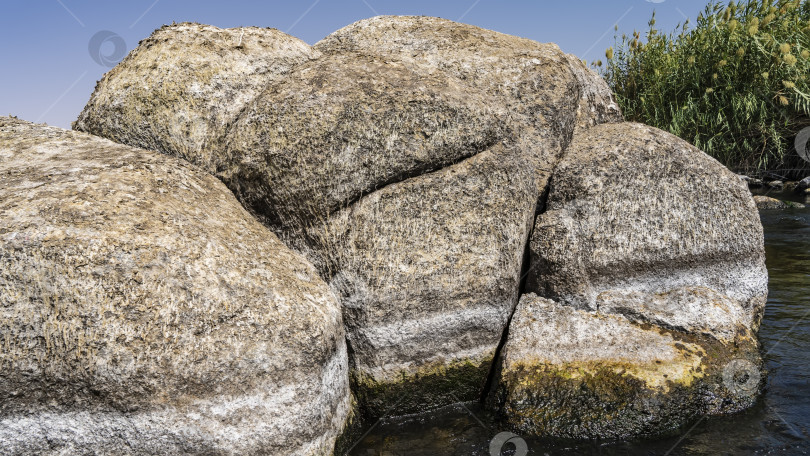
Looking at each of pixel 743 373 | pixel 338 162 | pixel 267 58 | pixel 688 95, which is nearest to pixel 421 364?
pixel 338 162

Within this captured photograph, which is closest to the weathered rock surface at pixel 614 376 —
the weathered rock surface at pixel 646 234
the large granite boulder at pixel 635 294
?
the large granite boulder at pixel 635 294

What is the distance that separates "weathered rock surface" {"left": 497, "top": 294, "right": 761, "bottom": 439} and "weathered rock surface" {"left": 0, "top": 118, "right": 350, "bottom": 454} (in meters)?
1.61

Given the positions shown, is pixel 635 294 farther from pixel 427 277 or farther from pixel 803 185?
pixel 803 185

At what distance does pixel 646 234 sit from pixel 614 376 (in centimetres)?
143

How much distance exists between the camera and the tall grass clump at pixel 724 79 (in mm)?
13195

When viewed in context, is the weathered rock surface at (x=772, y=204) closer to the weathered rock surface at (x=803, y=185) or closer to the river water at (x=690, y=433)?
the weathered rock surface at (x=803, y=185)

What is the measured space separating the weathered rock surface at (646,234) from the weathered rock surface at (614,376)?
309 millimetres

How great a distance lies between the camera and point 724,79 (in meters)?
14.0

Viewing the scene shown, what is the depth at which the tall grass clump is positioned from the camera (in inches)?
A: 520

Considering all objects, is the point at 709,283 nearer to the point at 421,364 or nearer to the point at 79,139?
the point at 421,364

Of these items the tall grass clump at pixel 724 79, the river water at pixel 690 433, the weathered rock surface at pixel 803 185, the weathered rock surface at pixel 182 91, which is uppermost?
the tall grass clump at pixel 724 79

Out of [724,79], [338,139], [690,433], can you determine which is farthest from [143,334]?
[724,79]

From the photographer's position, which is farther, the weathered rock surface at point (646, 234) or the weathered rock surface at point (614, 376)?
the weathered rock surface at point (646, 234)

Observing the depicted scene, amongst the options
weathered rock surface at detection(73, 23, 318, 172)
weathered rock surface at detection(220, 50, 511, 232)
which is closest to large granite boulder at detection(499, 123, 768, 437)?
weathered rock surface at detection(220, 50, 511, 232)
